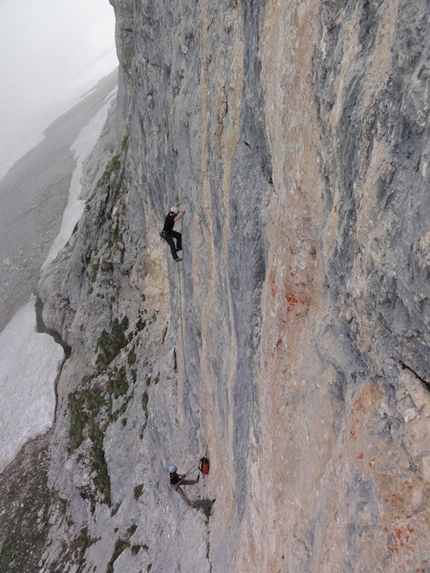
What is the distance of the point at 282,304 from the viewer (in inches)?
376

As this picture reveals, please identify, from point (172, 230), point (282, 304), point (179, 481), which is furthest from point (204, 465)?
point (282, 304)

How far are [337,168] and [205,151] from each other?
24.3 feet

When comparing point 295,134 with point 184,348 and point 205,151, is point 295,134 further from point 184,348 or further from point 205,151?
point 184,348

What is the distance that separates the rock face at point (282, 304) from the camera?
583 centimetres

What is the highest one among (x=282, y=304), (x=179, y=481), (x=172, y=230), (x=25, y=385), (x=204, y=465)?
(x=282, y=304)

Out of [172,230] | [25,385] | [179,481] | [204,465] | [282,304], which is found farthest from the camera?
[25,385]

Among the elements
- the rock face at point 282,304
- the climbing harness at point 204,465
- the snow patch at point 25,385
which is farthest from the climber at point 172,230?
the snow patch at point 25,385

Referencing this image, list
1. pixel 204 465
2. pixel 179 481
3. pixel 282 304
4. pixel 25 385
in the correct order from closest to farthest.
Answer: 1. pixel 282 304
2. pixel 204 465
3. pixel 179 481
4. pixel 25 385

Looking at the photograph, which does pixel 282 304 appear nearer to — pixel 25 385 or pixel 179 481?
pixel 179 481

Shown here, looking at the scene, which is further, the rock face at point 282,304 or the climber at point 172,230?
the climber at point 172,230

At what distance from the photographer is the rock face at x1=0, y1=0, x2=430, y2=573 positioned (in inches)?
229

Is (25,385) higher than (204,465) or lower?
lower

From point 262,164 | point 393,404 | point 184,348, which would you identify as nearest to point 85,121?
point 184,348

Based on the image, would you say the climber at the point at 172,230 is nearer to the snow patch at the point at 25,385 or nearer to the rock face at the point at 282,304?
the rock face at the point at 282,304
